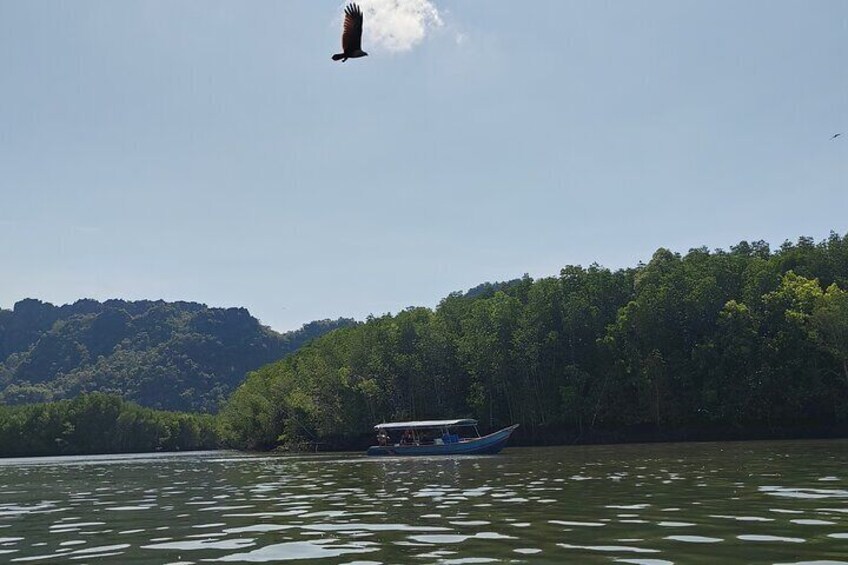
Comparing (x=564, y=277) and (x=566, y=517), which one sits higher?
(x=564, y=277)

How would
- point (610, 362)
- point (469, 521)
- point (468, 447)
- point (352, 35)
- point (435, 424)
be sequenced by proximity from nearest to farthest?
1. point (352, 35)
2. point (469, 521)
3. point (468, 447)
4. point (435, 424)
5. point (610, 362)

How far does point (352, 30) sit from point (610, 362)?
3618 inches

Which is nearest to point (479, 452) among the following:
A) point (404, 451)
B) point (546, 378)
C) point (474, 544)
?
point (404, 451)

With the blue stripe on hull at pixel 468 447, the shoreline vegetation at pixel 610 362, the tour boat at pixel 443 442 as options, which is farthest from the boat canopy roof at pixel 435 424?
the shoreline vegetation at pixel 610 362

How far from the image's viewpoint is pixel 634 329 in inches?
3775

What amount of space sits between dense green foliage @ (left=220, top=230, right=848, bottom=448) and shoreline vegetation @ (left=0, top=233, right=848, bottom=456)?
21 centimetres

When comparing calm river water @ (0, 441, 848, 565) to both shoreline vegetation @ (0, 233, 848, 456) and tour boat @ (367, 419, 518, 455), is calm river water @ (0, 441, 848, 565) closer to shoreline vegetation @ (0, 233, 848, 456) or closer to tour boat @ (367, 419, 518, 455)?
tour boat @ (367, 419, 518, 455)

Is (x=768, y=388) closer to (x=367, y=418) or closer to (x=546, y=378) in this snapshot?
(x=546, y=378)

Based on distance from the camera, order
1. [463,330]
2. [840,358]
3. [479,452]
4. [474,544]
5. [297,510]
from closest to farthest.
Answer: [474,544] < [297,510] < [479,452] < [840,358] < [463,330]

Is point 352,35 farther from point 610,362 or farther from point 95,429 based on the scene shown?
point 95,429

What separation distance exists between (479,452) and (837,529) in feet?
173

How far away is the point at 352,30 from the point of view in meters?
11.4

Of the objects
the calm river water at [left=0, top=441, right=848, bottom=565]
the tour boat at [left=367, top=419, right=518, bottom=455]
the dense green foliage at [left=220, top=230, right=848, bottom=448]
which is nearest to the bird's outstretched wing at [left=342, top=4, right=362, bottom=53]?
the calm river water at [left=0, top=441, right=848, bottom=565]

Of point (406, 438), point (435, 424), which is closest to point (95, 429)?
point (406, 438)
